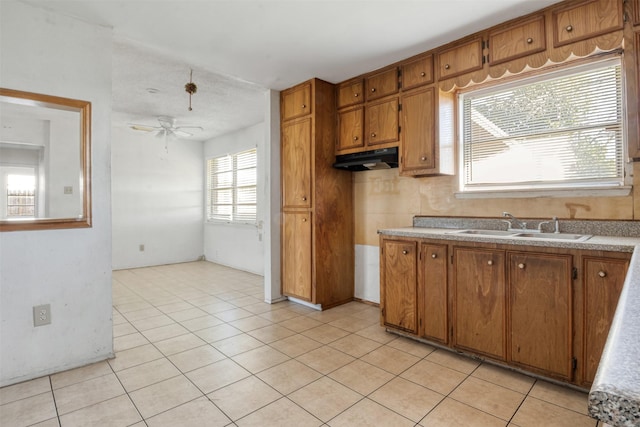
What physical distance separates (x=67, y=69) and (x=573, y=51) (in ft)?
11.7

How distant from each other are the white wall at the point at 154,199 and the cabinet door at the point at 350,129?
4.24 metres

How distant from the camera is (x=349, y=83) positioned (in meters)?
3.70

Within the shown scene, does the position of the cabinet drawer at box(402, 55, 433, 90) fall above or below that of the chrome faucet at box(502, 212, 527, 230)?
above

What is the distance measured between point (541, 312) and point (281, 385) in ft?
5.69

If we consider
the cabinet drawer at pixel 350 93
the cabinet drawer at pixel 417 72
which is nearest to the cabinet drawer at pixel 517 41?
the cabinet drawer at pixel 417 72

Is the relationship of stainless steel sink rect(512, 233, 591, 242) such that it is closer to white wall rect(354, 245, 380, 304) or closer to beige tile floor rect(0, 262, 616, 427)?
beige tile floor rect(0, 262, 616, 427)

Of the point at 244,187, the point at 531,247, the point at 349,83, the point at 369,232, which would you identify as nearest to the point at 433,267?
the point at 531,247

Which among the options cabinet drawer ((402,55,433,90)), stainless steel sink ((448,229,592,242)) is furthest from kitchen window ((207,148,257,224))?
stainless steel sink ((448,229,592,242))

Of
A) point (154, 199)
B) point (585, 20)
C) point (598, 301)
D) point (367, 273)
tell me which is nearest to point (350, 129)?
point (367, 273)

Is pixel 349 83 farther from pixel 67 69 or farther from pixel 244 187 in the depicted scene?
pixel 244 187

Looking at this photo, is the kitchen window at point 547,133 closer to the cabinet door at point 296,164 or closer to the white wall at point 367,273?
the white wall at point 367,273

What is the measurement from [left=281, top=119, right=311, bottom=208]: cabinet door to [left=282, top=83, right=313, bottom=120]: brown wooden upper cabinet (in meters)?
0.10

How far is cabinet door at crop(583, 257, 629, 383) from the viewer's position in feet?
6.18

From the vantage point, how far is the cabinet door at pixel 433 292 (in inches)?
102
